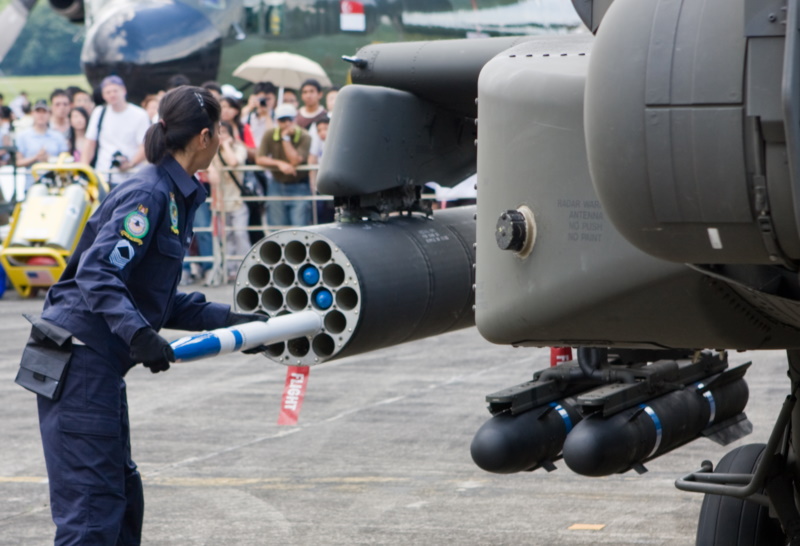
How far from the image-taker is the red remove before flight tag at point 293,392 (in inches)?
180

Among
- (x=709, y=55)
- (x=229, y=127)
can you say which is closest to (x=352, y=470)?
(x=709, y=55)

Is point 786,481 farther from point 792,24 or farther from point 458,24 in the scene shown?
point 458,24

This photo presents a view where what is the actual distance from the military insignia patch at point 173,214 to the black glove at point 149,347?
0.47 metres

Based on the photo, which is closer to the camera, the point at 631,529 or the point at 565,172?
the point at 565,172

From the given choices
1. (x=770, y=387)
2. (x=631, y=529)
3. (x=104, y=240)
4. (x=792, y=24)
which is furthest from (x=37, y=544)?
(x=770, y=387)

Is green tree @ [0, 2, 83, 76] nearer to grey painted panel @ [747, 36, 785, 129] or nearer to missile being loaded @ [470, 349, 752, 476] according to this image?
missile being loaded @ [470, 349, 752, 476]

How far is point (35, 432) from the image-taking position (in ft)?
25.9

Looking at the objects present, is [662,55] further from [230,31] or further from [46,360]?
[230,31]

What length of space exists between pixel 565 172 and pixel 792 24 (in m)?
1.00

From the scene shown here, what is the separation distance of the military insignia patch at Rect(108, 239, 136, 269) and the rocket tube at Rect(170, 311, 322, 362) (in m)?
0.29

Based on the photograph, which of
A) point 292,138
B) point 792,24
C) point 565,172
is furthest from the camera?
point 292,138

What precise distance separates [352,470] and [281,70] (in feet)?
42.8

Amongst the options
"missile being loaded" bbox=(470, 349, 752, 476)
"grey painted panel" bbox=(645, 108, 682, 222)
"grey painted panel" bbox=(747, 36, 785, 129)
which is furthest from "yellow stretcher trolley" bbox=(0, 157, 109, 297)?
"grey painted panel" bbox=(747, 36, 785, 129)

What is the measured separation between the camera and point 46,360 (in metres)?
4.23
